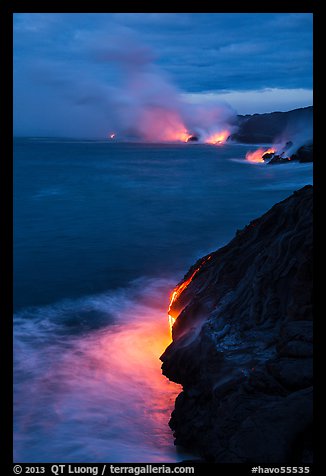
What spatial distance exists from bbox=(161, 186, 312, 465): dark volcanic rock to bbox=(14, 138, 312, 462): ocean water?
65 centimetres

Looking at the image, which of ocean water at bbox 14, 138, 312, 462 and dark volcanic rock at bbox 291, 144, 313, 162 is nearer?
ocean water at bbox 14, 138, 312, 462

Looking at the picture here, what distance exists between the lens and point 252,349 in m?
5.27

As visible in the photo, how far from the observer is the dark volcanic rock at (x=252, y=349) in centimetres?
393

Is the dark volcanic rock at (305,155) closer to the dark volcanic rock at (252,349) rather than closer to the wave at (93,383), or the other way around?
the wave at (93,383)

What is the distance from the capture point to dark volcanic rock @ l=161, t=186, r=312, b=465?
393cm

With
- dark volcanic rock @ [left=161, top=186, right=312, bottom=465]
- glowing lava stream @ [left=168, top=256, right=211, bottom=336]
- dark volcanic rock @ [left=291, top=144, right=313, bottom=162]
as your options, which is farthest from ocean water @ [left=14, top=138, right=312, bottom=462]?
dark volcanic rock @ [left=291, top=144, right=313, bottom=162]

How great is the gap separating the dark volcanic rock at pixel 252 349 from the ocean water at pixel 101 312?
2.14 feet

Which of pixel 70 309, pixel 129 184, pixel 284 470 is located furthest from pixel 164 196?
pixel 284 470

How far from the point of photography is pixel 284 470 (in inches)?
117

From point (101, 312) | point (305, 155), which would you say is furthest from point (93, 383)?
point (305, 155)

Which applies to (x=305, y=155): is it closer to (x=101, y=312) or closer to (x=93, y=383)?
(x=101, y=312)

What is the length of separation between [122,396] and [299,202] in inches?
157

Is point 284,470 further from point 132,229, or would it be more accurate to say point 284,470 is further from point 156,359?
point 132,229

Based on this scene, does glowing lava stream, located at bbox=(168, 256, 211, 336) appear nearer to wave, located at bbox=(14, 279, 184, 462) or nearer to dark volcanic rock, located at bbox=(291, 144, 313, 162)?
wave, located at bbox=(14, 279, 184, 462)
